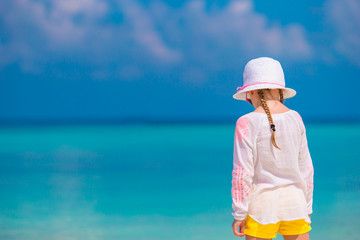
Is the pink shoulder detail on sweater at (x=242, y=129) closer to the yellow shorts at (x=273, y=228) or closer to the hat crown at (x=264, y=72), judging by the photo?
the hat crown at (x=264, y=72)

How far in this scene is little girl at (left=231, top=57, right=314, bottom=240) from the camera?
1.61 metres

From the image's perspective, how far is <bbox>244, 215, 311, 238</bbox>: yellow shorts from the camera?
1628mm

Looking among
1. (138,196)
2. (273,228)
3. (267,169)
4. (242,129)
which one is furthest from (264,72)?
(138,196)

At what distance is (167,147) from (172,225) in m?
5.87

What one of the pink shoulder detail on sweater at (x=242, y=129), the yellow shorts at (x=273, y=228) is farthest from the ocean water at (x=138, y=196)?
the pink shoulder detail on sweater at (x=242, y=129)

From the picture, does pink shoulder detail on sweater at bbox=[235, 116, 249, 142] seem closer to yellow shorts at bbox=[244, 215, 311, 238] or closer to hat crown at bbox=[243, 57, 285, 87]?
hat crown at bbox=[243, 57, 285, 87]

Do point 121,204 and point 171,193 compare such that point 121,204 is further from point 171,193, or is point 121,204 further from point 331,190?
point 331,190

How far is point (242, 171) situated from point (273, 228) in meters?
0.22

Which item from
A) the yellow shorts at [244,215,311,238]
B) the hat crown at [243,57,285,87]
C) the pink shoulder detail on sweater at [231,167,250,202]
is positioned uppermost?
the hat crown at [243,57,285,87]

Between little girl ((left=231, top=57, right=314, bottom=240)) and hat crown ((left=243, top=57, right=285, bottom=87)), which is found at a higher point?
hat crown ((left=243, top=57, right=285, bottom=87))

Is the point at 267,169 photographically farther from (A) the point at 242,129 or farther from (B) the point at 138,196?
(B) the point at 138,196

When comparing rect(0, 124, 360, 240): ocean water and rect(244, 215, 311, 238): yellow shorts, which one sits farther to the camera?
rect(0, 124, 360, 240): ocean water

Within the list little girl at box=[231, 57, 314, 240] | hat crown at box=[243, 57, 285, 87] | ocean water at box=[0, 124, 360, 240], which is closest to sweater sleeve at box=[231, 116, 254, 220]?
little girl at box=[231, 57, 314, 240]

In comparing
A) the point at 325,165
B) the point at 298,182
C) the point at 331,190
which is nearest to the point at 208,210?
the point at 331,190
